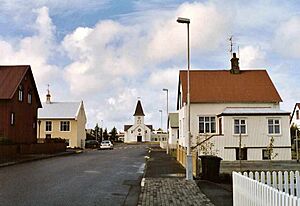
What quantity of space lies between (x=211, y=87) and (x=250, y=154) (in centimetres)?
884

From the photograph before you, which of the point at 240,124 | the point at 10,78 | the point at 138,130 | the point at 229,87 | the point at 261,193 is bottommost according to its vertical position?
the point at 261,193

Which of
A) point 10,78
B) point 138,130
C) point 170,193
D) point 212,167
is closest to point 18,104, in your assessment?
point 10,78

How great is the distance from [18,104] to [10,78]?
9.05 feet

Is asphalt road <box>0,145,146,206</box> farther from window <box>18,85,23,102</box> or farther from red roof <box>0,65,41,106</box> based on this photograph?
window <box>18,85,23,102</box>

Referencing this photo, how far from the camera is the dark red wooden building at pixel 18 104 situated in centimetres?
4044

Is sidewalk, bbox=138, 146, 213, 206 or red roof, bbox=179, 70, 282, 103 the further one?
red roof, bbox=179, 70, 282, 103

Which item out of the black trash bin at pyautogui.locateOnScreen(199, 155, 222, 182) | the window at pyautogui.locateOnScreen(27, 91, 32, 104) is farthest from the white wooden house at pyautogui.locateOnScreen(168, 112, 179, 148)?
the black trash bin at pyautogui.locateOnScreen(199, 155, 222, 182)

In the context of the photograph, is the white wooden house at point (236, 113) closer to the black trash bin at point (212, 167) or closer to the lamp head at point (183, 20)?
the black trash bin at point (212, 167)

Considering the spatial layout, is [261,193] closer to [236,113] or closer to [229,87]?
[236,113]

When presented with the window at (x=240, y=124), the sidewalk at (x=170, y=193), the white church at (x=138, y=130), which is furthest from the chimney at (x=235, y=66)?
the white church at (x=138, y=130)

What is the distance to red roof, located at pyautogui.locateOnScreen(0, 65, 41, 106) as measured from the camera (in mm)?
40969

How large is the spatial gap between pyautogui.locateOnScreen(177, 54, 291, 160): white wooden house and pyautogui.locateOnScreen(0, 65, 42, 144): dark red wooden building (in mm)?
16470

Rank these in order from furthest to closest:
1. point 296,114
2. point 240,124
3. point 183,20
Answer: point 296,114 → point 240,124 → point 183,20

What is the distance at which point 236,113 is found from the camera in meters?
33.2
